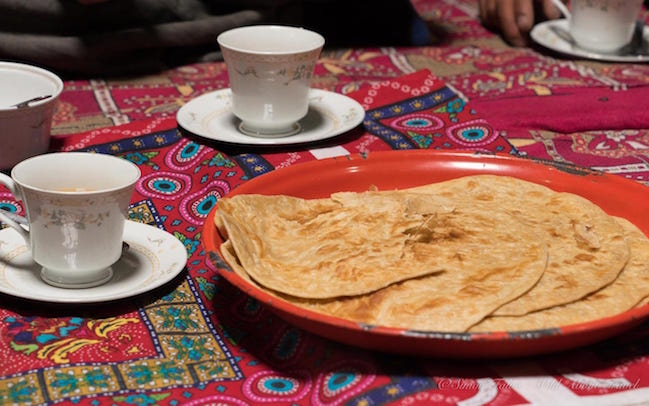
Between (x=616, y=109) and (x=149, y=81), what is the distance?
0.87m

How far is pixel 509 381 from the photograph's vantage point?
2.61ft

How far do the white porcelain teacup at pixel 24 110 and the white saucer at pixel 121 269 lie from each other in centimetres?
26

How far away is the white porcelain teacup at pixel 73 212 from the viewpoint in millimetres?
896

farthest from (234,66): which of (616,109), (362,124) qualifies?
(616,109)

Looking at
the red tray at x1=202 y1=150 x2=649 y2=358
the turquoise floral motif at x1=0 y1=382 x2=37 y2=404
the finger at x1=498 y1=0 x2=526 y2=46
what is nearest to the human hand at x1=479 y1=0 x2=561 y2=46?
the finger at x1=498 y1=0 x2=526 y2=46

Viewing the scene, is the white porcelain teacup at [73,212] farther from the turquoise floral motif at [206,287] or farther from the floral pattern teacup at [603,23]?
the floral pattern teacup at [603,23]

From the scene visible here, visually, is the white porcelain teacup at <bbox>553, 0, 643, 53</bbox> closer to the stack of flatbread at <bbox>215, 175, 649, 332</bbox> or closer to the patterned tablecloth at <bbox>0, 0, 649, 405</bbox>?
the patterned tablecloth at <bbox>0, 0, 649, 405</bbox>

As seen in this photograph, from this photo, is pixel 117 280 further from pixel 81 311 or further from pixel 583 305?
pixel 583 305

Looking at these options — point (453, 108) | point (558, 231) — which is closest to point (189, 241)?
point (558, 231)

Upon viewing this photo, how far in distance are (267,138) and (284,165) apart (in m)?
0.08

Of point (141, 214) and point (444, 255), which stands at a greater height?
point (444, 255)

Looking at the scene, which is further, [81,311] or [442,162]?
[442,162]

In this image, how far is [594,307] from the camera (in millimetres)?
812

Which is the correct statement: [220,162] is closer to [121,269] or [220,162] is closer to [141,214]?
[141,214]
